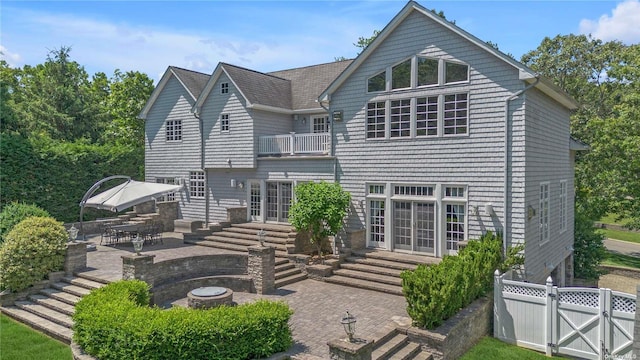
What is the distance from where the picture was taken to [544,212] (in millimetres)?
15070

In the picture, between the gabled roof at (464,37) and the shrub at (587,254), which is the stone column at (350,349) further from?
the shrub at (587,254)

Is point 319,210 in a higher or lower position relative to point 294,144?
lower

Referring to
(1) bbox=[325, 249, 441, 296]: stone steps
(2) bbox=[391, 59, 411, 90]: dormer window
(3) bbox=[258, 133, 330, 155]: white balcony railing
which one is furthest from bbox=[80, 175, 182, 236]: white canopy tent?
(2) bbox=[391, 59, 411, 90]: dormer window

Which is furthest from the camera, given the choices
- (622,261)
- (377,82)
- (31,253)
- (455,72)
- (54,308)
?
(622,261)

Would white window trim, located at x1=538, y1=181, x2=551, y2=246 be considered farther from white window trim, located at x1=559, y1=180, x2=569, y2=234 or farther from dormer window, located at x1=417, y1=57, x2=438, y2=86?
dormer window, located at x1=417, y1=57, x2=438, y2=86

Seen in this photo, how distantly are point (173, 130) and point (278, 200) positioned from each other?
8.62 meters

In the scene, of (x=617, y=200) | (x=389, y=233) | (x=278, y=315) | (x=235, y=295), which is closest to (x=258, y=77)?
(x=389, y=233)

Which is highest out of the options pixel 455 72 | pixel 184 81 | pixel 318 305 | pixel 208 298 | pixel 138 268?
pixel 184 81

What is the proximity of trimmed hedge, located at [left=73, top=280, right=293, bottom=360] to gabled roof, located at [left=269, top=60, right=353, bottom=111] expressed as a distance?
13718 mm

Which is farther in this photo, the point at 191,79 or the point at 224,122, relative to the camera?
the point at 191,79

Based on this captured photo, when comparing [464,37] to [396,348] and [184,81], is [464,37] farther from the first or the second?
[184,81]

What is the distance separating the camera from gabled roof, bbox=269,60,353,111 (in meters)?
21.2

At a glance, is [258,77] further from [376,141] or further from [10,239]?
[10,239]

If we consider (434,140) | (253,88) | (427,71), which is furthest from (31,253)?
(427,71)
